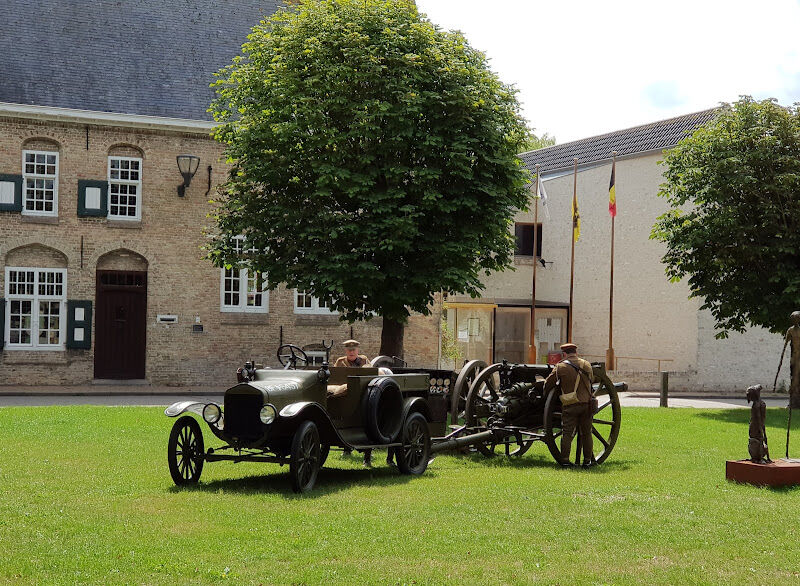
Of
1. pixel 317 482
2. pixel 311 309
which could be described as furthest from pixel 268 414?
pixel 311 309

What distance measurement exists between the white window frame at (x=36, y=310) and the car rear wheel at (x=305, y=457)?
1951 cm

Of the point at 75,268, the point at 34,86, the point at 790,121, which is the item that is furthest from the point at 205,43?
the point at 790,121

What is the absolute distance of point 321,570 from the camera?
7.07 metres

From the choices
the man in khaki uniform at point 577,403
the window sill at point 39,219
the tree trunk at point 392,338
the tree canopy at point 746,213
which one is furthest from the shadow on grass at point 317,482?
the window sill at point 39,219

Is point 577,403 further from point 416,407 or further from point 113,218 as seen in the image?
point 113,218

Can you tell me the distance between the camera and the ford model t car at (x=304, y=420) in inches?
425

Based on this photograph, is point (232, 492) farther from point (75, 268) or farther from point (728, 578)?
point (75, 268)

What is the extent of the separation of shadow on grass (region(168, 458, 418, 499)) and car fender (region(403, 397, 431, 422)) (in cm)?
71

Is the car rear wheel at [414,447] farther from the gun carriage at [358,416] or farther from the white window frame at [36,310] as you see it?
the white window frame at [36,310]

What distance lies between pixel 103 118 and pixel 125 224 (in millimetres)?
2923

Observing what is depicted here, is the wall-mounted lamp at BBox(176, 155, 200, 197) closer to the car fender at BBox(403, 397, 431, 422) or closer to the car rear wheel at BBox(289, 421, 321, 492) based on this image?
the car fender at BBox(403, 397, 431, 422)

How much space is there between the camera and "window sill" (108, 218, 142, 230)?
2931cm

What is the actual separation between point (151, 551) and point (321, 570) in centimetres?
133

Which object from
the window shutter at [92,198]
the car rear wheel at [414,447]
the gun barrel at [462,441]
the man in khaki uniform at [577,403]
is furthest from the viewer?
the window shutter at [92,198]
